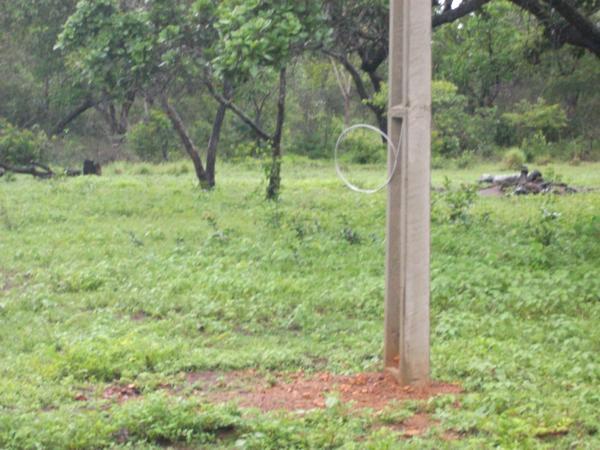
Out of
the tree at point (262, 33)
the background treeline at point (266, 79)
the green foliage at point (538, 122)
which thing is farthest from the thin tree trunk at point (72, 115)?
the tree at point (262, 33)

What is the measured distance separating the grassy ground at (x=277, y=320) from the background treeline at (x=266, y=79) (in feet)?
6.70

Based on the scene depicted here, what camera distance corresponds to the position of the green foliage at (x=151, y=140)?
3528 centimetres

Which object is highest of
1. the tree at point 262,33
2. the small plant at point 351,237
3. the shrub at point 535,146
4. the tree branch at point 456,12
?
the tree branch at point 456,12

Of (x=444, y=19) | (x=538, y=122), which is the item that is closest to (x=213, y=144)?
(x=444, y=19)

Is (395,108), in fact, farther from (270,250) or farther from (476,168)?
(476,168)

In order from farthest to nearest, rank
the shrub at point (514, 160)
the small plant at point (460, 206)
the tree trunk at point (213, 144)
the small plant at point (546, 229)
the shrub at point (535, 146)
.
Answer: the shrub at point (535, 146) < the shrub at point (514, 160) < the tree trunk at point (213, 144) < the small plant at point (460, 206) < the small plant at point (546, 229)

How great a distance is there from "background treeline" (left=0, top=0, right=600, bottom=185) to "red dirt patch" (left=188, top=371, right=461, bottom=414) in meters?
3.97

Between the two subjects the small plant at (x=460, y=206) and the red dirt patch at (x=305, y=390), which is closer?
the red dirt patch at (x=305, y=390)

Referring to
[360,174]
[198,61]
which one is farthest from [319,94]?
[198,61]

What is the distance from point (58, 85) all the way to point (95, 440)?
99.9 ft

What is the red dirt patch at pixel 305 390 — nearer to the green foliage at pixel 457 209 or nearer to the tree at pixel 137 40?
the green foliage at pixel 457 209

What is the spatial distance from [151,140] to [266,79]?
18639 millimetres

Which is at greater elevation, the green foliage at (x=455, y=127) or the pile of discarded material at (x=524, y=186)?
the green foliage at (x=455, y=127)

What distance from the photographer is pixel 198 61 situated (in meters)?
14.6
